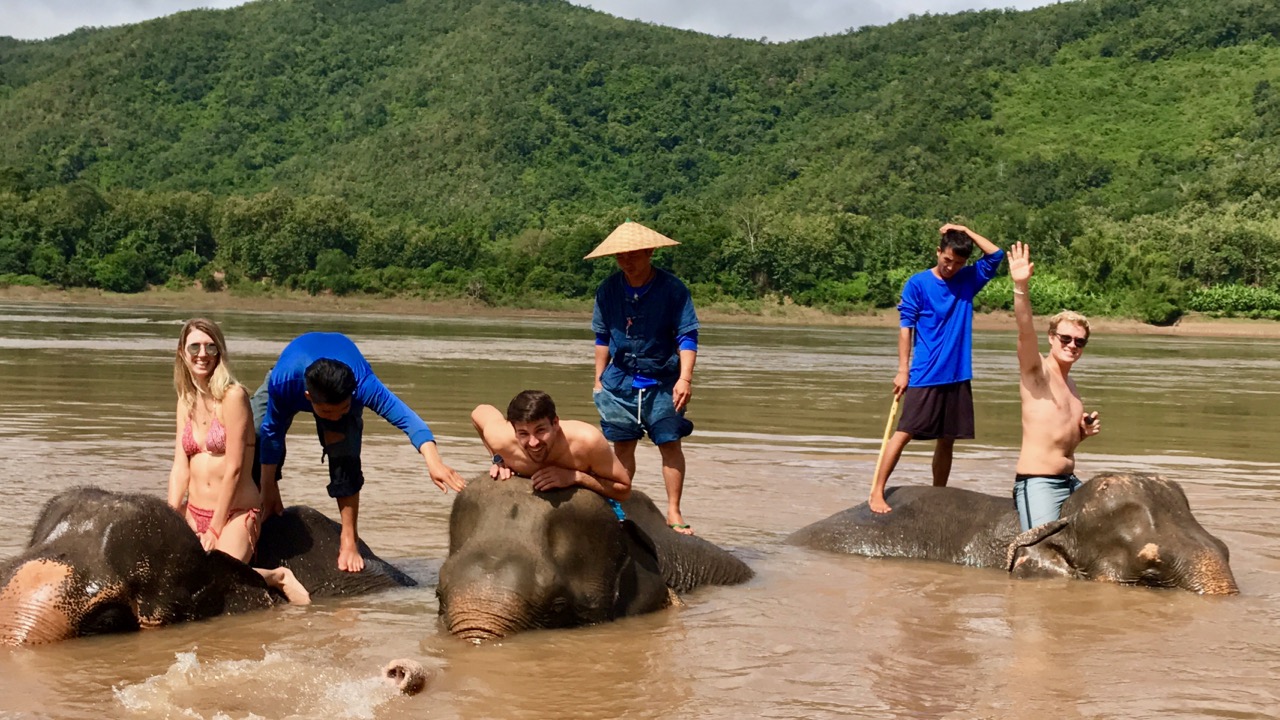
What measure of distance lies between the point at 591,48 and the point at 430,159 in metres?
26.8

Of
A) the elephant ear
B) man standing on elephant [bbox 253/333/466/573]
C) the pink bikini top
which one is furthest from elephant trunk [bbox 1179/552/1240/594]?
the pink bikini top

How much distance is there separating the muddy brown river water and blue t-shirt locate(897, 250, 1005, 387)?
3.97ft

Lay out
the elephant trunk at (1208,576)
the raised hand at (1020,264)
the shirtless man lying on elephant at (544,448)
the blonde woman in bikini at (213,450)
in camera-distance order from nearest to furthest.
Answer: the shirtless man lying on elephant at (544,448) < the blonde woman in bikini at (213,450) < the elephant trunk at (1208,576) < the raised hand at (1020,264)

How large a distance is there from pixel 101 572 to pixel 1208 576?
5.40 meters

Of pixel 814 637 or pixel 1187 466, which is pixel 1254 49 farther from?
pixel 814 637

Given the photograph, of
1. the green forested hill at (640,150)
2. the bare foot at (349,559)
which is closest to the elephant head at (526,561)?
the bare foot at (349,559)

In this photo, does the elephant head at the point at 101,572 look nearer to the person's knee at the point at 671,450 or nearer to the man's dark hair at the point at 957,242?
the person's knee at the point at 671,450

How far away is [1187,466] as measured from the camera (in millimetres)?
13234

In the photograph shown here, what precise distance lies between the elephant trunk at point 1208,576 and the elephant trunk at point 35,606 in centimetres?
544

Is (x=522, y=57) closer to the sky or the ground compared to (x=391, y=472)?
closer to the sky

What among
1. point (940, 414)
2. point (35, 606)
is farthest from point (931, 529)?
point (35, 606)

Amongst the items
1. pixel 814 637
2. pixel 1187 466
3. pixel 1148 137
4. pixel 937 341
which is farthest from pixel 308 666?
pixel 1148 137

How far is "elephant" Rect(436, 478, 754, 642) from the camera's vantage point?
6336 mm

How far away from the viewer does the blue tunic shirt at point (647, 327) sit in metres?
8.47
